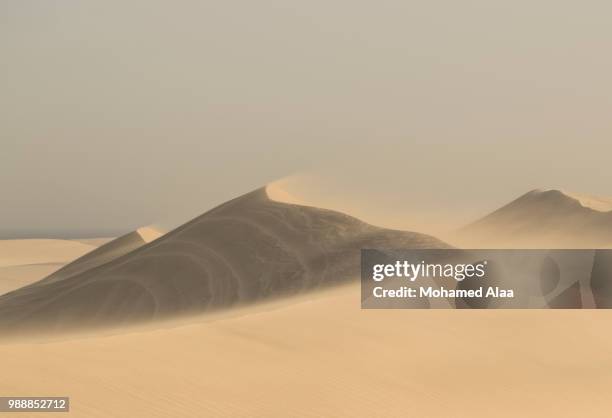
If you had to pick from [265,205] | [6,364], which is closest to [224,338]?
[6,364]

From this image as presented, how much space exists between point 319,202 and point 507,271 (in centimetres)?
981

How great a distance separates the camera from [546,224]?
Answer: 36781 mm

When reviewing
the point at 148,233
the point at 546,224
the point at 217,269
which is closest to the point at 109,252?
the point at 148,233

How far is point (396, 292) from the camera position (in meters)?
15.2

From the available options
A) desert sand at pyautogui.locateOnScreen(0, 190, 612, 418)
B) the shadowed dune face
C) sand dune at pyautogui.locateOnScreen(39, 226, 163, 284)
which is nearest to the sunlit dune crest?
sand dune at pyautogui.locateOnScreen(39, 226, 163, 284)

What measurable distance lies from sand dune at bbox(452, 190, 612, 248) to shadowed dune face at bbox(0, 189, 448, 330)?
12.0m

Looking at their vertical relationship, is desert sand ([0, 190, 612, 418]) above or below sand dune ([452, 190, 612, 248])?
below

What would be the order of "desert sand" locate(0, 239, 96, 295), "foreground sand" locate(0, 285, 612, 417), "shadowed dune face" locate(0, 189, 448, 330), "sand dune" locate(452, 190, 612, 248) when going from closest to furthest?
"foreground sand" locate(0, 285, 612, 417)
"shadowed dune face" locate(0, 189, 448, 330)
"sand dune" locate(452, 190, 612, 248)
"desert sand" locate(0, 239, 96, 295)

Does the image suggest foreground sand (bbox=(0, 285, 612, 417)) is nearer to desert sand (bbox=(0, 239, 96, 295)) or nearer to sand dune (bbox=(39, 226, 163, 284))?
sand dune (bbox=(39, 226, 163, 284))

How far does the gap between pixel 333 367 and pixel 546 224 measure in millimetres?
29405

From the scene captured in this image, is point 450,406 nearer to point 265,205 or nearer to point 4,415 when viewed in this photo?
point 4,415

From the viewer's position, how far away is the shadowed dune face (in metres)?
18.3

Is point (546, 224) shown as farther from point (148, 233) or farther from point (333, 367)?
point (333, 367)

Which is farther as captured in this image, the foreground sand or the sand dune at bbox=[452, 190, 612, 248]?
the sand dune at bbox=[452, 190, 612, 248]
